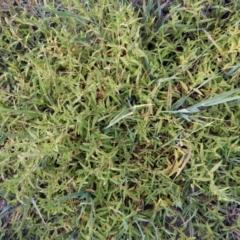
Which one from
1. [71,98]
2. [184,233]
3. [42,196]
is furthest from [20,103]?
[184,233]

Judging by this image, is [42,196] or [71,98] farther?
[42,196]

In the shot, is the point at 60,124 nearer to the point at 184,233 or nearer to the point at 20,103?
the point at 20,103

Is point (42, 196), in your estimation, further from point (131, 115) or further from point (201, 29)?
point (201, 29)

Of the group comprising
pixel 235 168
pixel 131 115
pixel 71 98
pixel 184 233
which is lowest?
pixel 184 233

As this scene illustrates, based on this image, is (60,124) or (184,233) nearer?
(60,124)

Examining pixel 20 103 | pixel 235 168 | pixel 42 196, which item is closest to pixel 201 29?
pixel 235 168

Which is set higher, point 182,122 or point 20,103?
point 20,103
